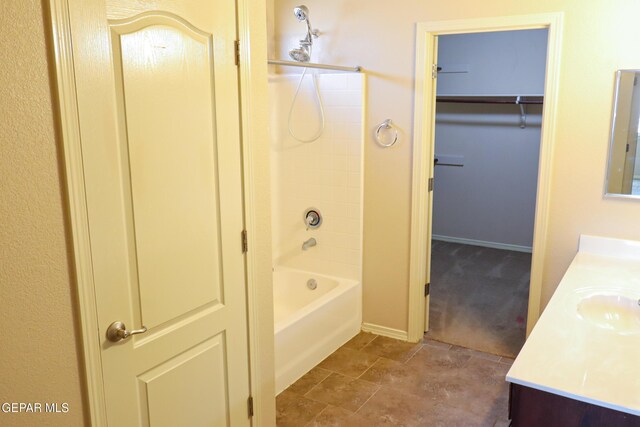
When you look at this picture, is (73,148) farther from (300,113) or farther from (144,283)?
(300,113)

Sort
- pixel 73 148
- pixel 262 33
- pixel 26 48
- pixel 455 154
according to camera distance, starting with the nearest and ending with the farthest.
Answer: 1. pixel 26 48
2. pixel 73 148
3. pixel 262 33
4. pixel 455 154

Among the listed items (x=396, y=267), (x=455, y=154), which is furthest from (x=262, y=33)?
(x=455, y=154)

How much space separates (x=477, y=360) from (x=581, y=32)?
2.02 meters

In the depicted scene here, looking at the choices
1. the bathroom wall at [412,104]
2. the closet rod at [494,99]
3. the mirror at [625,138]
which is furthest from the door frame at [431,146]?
the closet rod at [494,99]

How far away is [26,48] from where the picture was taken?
4.59ft

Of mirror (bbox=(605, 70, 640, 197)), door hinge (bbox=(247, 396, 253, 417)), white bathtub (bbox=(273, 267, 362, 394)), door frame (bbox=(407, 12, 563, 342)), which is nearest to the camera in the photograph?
door hinge (bbox=(247, 396, 253, 417))

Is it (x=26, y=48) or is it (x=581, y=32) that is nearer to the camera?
(x=26, y=48)

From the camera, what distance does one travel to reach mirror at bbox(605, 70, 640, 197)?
284 cm

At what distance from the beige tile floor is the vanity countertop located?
87 centimetres

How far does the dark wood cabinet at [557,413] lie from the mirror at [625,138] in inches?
68.8

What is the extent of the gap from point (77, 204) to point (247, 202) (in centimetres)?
76

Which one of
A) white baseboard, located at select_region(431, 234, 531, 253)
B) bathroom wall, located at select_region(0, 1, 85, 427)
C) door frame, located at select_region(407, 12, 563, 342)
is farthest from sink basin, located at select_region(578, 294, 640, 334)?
white baseboard, located at select_region(431, 234, 531, 253)

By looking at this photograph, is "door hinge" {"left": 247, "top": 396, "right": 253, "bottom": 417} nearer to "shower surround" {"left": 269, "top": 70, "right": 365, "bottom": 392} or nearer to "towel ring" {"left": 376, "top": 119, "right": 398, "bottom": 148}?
"shower surround" {"left": 269, "top": 70, "right": 365, "bottom": 392}

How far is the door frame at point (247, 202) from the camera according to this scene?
1.49 meters
